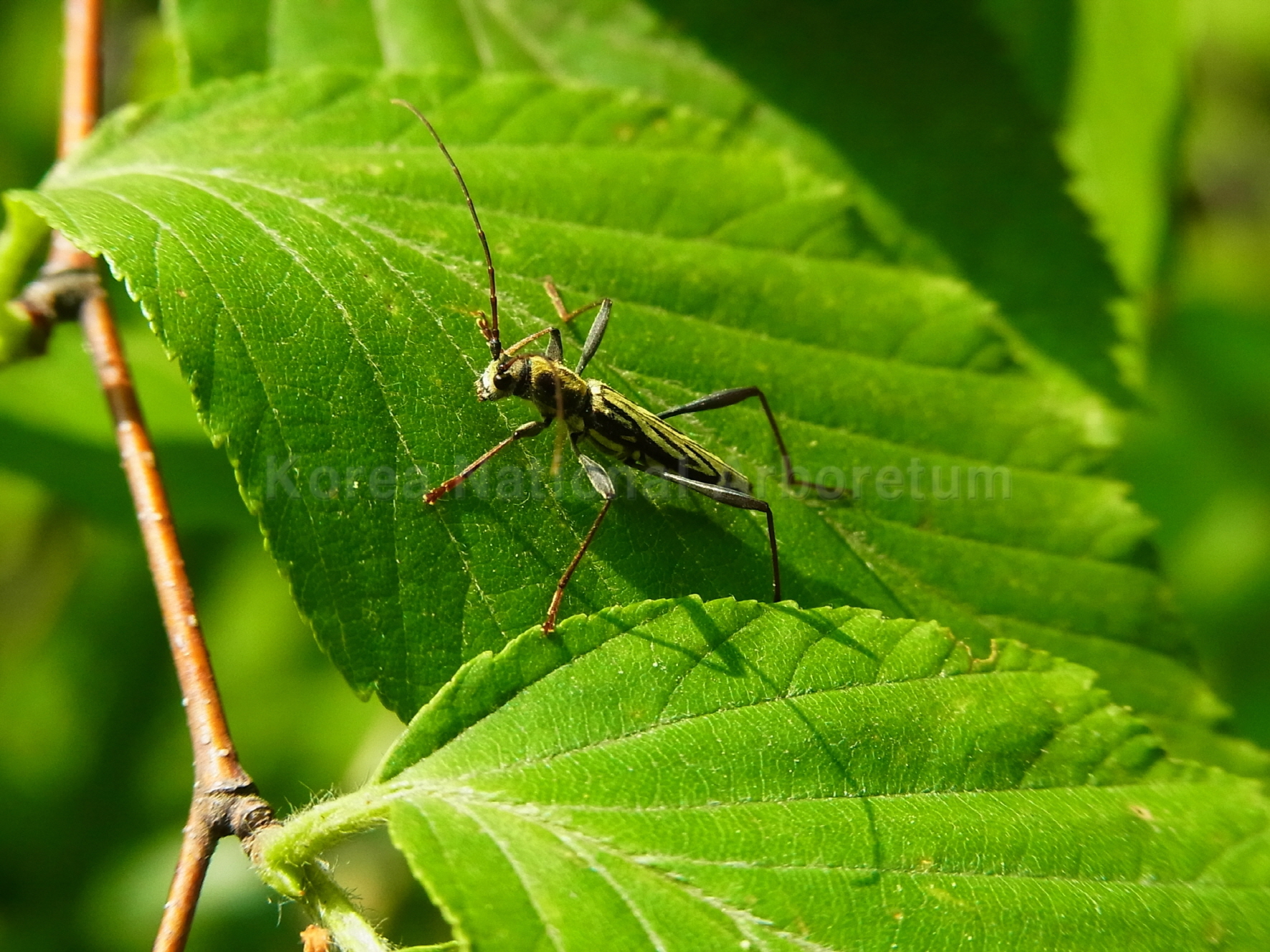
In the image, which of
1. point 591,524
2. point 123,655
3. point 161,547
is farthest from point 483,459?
point 123,655

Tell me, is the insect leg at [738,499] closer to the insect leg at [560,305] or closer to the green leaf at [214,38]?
the insect leg at [560,305]

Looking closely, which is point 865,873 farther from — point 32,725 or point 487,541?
point 32,725

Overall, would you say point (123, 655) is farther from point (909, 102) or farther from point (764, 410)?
point (909, 102)

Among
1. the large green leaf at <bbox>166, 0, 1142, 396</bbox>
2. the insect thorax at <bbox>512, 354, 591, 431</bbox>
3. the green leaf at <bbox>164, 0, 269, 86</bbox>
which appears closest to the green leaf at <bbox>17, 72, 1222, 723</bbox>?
A: the insect thorax at <bbox>512, 354, 591, 431</bbox>

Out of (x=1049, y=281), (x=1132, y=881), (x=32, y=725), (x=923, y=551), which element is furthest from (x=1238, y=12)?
(x=32, y=725)

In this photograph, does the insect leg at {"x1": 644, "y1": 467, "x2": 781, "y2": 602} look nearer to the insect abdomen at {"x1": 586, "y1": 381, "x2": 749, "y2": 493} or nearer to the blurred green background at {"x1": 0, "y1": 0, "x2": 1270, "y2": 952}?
the insect abdomen at {"x1": 586, "y1": 381, "x2": 749, "y2": 493}

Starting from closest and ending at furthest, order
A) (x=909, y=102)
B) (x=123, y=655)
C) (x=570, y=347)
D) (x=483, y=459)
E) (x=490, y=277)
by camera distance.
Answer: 1. (x=483, y=459)
2. (x=490, y=277)
3. (x=570, y=347)
4. (x=909, y=102)
5. (x=123, y=655)
